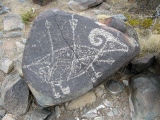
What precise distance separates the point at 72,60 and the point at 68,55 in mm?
81

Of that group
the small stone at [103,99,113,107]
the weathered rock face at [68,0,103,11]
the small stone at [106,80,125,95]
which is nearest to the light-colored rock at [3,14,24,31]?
the weathered rock face at [68,0,103,11]

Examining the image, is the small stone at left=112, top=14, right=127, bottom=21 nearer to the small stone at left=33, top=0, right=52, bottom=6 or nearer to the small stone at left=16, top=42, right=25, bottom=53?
the small stone at left=33, top=0, right=52, bottom=6

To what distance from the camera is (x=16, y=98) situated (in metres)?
3.49

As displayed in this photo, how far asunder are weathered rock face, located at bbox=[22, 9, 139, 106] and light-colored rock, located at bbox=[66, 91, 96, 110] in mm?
304

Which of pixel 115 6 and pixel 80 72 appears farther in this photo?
pixel 115 6

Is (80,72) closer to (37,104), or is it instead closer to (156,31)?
(37,104)

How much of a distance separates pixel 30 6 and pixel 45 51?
2.05 metres

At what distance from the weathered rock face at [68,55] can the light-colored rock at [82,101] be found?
12.0 inches

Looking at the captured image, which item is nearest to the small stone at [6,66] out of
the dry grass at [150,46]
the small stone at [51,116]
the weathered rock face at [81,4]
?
the small stone at [51,116]

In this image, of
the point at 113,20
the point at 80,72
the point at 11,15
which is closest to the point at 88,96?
the point at 80,72

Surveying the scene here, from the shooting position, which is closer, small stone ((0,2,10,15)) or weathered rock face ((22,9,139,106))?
weathered rock face ((22,9,139,106))

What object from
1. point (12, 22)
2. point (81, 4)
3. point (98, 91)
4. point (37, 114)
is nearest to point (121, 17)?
point (81, 4)

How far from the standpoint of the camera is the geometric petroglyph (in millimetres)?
3178

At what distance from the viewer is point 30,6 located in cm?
504
